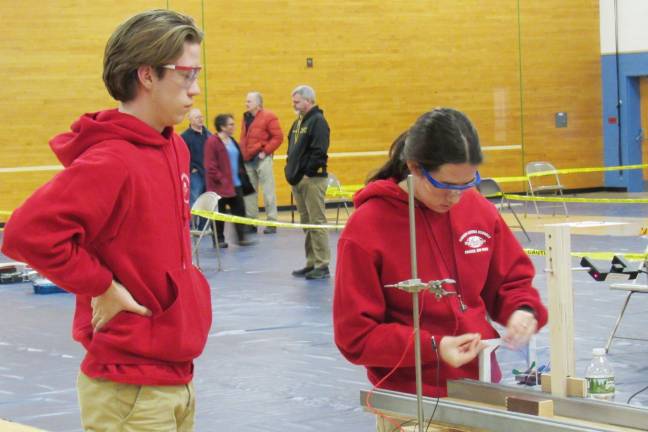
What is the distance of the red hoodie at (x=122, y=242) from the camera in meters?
2.55

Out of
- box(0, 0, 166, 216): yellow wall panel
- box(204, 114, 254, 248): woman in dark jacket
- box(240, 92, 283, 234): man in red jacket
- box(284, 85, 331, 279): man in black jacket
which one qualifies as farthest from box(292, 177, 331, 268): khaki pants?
box(0, 0, 166, 216): yellow wall panel

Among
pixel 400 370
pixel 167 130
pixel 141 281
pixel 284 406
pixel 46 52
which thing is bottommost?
pixel 284 406

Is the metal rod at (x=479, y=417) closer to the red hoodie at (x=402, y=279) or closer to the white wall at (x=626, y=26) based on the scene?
the red hoodie at (x=402, y=279)

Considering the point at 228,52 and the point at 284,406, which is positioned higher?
the point at 228,52

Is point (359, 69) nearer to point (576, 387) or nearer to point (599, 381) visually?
point (599, 381)

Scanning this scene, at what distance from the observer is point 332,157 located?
2031 centimetres

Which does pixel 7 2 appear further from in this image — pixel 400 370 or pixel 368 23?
pixel 400 370

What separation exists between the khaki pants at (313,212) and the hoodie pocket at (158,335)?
8.41m

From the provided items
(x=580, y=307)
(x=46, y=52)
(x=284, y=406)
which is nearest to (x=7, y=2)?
(x=46, y=52)

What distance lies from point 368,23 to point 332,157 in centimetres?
240

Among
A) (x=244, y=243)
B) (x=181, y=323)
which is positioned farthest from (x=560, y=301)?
(x=244, y=243)

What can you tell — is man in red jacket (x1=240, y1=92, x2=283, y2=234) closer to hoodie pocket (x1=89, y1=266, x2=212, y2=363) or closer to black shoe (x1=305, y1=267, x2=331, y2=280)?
black shoe (x1=305, y1=267, x2=331, y2=280)

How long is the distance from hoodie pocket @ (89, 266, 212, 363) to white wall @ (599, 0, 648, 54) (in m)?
20.0

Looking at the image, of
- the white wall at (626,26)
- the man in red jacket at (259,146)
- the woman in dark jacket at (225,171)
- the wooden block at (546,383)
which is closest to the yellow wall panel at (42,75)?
the man in red jacket at (259,146)
